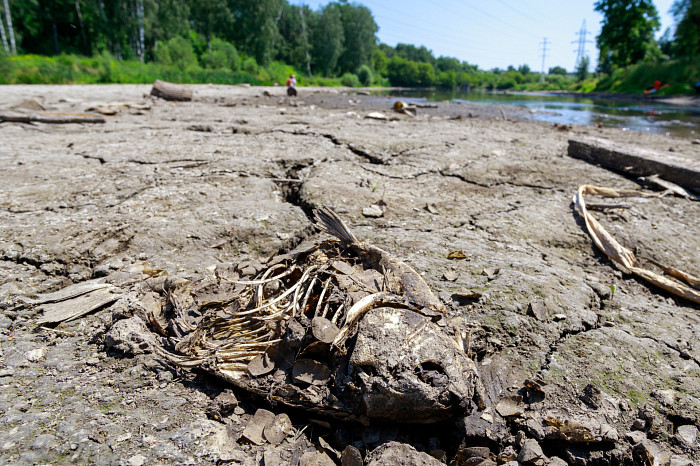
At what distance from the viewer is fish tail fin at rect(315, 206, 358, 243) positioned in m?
1.70

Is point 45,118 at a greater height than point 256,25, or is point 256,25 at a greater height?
point 256,25

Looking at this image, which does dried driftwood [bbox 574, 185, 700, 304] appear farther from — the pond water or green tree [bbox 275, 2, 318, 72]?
green tree [bbox 275, 2, 318, 72]

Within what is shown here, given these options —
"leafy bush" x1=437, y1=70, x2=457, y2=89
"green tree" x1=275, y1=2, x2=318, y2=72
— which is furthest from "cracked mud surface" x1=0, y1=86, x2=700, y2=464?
"leafy bush" x1=437, y1=70, x2=457, y2=89

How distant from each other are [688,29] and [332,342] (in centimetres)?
3906

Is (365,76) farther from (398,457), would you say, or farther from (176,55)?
(398,457)

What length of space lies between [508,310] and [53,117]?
6.15 m

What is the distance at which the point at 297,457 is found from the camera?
1.00 meters

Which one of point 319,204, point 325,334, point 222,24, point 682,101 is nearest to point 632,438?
point 325,334

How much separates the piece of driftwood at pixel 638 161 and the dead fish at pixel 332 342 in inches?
123

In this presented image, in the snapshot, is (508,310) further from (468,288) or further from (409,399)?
(409,399)

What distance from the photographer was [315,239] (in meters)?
2.13

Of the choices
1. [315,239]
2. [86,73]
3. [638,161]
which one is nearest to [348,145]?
[315,239]

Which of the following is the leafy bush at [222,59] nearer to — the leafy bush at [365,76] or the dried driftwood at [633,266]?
the leafy bush at [365,76]

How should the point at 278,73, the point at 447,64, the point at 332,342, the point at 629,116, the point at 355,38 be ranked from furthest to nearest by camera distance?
the point at 447,64 → the point at 355,38 → the point at 278,73 → the point at 629,116 → the point at 332,342
